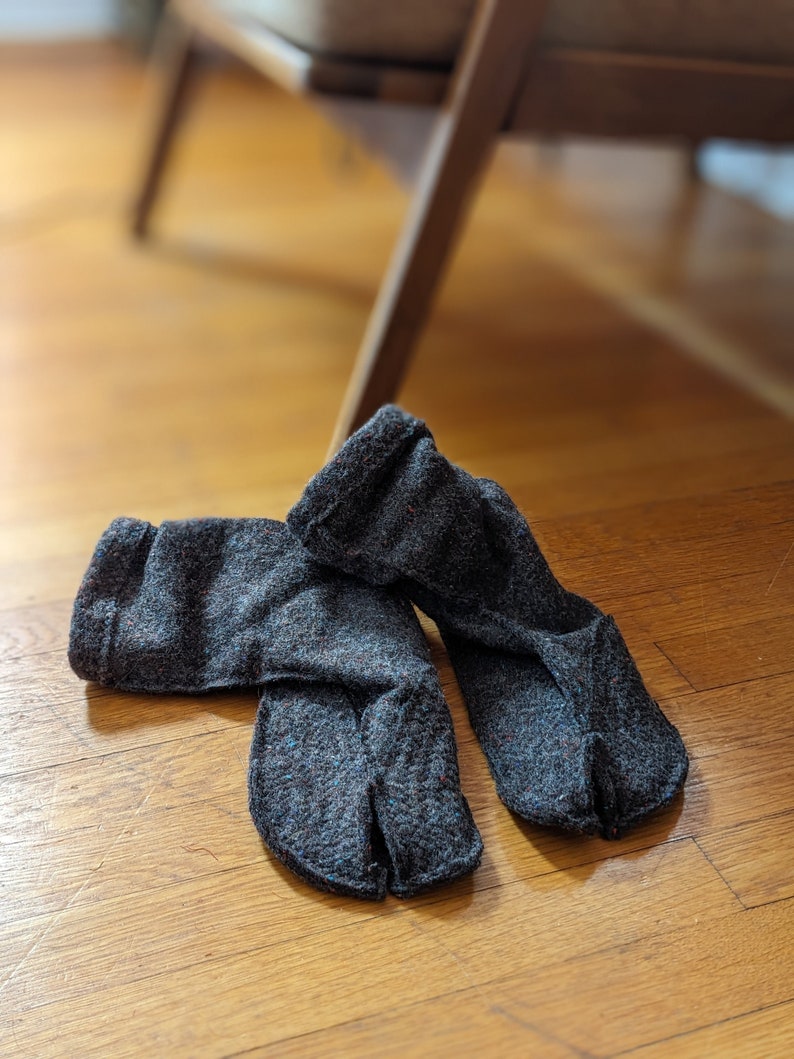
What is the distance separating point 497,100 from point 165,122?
652 mm

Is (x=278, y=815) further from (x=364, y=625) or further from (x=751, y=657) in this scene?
(x=751, y=657)

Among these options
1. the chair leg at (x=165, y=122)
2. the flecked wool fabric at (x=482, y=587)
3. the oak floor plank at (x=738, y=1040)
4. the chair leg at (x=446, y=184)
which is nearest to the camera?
the oak floor plank at (x=738, y=1040)

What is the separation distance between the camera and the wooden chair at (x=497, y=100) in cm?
88

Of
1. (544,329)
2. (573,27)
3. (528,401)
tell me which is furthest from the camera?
(544,329)

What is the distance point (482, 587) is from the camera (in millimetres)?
659

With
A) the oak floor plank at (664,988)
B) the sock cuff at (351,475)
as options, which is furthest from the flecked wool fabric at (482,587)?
the oak floor plank at (664,988)

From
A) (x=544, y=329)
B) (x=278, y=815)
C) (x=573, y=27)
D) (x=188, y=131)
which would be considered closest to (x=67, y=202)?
(x=188, y=131)

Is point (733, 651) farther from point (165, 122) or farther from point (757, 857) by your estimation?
point (165, 122)

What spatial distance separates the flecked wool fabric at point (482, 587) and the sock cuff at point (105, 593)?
0.35 ft

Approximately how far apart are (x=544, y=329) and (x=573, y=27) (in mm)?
378

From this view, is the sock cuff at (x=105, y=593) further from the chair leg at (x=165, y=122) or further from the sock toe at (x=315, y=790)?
the chair leg at (x=165, y=122)

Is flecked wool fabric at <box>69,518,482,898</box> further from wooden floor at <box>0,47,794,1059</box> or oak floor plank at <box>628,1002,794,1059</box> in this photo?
oak floor plank at <box>628,1002,794,1059</box>

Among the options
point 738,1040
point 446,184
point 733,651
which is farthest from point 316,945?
point 446,184

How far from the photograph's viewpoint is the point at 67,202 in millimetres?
1514
